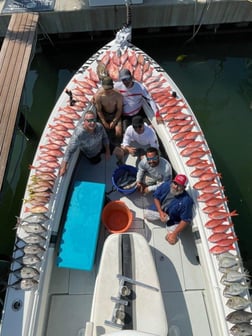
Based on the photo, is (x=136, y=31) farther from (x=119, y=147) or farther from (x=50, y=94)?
(x=119, y=147)

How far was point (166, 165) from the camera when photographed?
409 centimetres

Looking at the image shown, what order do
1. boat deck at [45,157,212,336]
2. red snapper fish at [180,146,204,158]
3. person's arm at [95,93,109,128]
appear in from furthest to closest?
1. person's arm at [95,93,109,128]
2. red snapper fish at [180,146,204,158]
3. boat deck at [45,157,212,336]

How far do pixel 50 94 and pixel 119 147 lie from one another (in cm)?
368

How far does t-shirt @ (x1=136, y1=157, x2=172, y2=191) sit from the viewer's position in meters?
4.07

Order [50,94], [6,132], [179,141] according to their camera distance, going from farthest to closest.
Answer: [50,94]
[6,132]
[179,141]

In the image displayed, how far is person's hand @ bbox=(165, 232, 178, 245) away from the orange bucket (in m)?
0.52

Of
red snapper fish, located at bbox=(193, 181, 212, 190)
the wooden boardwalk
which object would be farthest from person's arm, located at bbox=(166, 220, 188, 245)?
the wooden boardwalk

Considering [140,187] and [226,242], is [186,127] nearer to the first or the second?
[140,187]

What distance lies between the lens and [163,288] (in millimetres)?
3811

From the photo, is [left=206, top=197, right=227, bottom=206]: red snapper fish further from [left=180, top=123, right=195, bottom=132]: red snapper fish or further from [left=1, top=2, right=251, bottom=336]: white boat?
[left=180, top=123, right=195, bottom=132]: red snapper fish

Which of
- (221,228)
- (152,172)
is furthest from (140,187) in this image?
(221,228)

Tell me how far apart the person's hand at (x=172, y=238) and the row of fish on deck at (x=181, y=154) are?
18.6 inches

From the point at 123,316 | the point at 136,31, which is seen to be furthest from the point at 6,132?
the point at 136,31

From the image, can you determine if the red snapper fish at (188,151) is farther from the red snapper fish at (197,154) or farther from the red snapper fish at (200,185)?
the red snapper fish at (200,185)
